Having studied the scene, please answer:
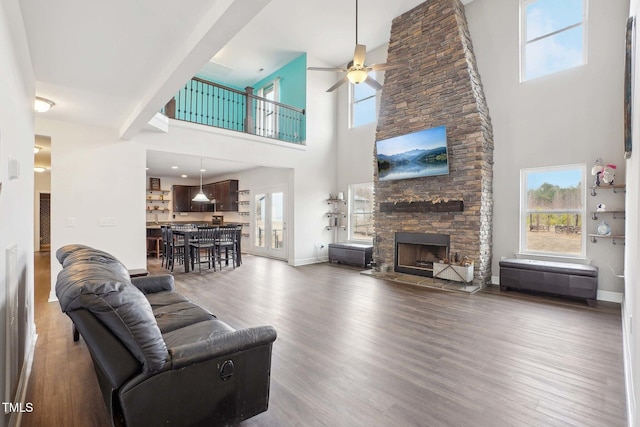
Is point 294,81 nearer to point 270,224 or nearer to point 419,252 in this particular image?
point 270,224

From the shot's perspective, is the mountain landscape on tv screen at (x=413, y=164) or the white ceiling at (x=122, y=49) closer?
the white ceiling at (x=122, y=49)

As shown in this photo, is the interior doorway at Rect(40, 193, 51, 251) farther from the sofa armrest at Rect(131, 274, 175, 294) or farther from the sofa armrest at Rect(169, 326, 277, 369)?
the sofa armrest at Rect(169, 326, 277, 369)

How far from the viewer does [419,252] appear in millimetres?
6625

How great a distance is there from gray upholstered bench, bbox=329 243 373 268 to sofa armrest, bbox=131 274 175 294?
475 centimetres

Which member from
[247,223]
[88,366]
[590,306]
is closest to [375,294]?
[590,306]

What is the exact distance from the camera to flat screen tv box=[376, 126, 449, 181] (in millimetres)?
5723

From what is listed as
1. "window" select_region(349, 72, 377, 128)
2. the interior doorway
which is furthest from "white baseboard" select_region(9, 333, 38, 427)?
the interior doorway

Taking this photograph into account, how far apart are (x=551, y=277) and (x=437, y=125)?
316 centimetres

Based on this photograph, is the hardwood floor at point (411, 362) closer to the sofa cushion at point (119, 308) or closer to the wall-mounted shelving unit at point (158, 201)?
the sofa cushion at point (119, 308)

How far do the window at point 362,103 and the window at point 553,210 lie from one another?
380 cm

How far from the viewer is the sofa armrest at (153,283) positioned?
311 cm

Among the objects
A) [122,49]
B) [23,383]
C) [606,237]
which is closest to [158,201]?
[122,49]

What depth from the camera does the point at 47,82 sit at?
3107mm

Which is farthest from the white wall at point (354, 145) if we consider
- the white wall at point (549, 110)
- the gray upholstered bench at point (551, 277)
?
the gray upholstered bench at point (551, 277)
